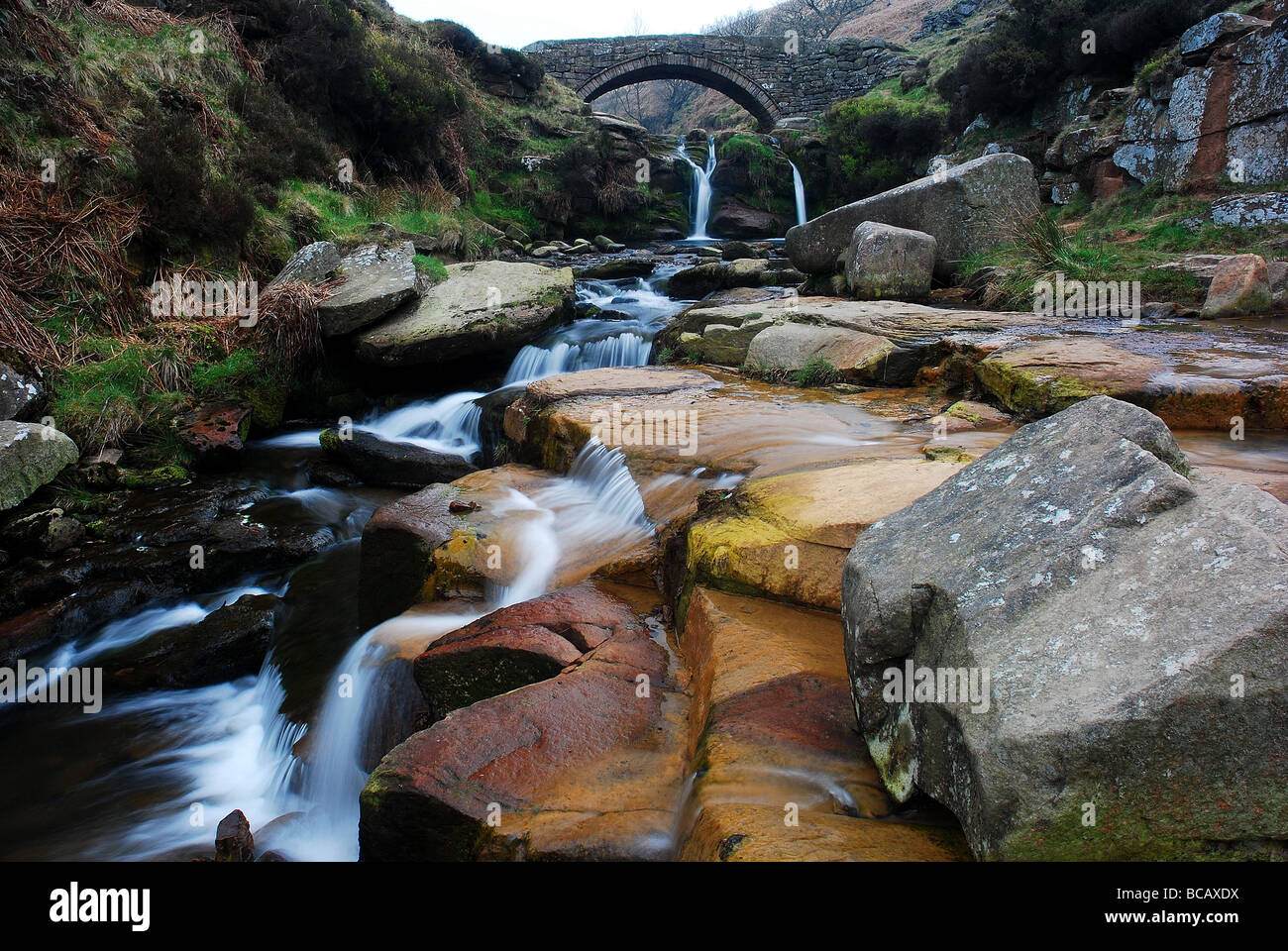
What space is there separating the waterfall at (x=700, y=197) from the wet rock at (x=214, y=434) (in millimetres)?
15201

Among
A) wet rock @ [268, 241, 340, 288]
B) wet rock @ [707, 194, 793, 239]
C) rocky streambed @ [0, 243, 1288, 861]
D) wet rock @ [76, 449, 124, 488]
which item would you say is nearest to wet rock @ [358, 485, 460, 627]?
rocky streambed @ [0, 243, 1288, 861]

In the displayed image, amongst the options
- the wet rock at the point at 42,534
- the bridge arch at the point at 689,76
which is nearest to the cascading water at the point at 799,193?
the bridge arch at the point at 689,76

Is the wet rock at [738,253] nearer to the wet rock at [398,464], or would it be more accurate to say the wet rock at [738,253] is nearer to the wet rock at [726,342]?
the wet rock at [726,342]

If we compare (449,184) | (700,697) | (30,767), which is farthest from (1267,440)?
(449,184)

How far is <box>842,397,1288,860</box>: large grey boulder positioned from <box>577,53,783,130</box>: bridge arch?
29.4 m

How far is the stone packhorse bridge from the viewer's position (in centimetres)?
2753

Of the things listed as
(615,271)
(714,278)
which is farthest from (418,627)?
(615,271)

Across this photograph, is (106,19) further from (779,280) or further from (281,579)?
(779,280)

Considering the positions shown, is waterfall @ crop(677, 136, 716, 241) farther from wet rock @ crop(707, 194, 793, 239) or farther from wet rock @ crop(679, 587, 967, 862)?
wet rock @ crop(679, 587, 967, 862)

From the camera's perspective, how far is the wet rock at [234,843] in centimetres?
291

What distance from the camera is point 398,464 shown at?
734 cm

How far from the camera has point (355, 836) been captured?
3.41 metres

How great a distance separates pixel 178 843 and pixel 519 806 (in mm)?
2507

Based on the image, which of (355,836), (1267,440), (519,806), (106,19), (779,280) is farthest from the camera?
(779,280)
